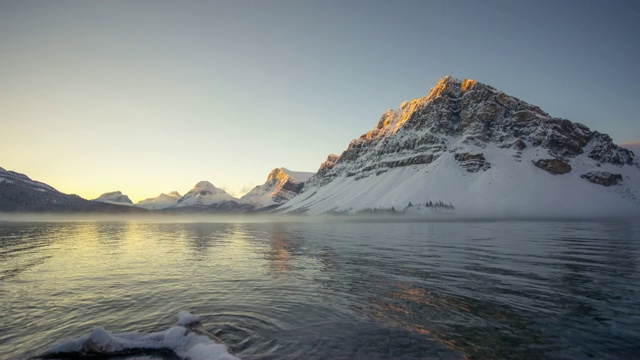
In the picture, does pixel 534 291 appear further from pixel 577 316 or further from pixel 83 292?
pixel 83 292

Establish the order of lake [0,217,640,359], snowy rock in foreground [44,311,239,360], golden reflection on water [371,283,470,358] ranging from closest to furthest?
snowy rock in foreground [44,311,239,360] < lake [0,217,640,359] < golden reflection on water [371,283,470,358]

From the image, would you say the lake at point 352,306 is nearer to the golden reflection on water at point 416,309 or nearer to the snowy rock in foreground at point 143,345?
the golden reflection on water at point 416,309

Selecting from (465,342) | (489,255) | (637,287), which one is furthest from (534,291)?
(489,255)

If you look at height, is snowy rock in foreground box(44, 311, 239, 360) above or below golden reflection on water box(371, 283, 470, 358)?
above

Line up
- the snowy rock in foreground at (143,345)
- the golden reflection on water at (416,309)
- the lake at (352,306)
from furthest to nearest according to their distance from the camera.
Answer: the golden reflection on water at (416,309)
the lake at (352,306)
the snowy rock in foreground at (143,345)

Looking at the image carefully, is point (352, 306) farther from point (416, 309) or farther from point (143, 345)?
point (143, 345)

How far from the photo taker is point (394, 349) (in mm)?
8680

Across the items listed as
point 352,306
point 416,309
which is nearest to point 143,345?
point 352,306

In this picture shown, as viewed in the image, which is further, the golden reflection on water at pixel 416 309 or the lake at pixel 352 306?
the golden reflection on water at pixel 416 309

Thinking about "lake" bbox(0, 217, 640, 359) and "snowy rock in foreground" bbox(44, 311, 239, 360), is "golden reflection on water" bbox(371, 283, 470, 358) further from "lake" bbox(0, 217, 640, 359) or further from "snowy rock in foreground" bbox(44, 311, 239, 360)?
"snowy rock in foreground" bbox(44, 311, 239, 360)

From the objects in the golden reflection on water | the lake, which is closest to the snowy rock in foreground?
the lake

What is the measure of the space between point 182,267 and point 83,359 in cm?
1641

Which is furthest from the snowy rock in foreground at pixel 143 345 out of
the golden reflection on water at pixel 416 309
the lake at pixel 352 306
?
the golden reflection on water at pixel 416 309

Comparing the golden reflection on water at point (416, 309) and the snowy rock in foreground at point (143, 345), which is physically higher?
the snowy rock in foreground at point (143, 345)
